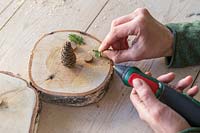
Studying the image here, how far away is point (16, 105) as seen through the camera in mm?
903

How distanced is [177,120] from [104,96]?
0.23m

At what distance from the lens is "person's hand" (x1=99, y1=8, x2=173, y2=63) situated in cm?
95

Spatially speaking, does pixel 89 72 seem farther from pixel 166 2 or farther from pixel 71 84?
pixel 166 2

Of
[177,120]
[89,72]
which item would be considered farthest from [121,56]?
[177,120]

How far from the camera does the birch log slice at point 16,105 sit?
0.87 m

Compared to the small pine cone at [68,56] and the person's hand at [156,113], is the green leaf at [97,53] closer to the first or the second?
the small pine cone at [68,56]

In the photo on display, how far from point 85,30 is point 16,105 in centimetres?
33

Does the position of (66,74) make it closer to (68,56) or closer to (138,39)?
(68,56)

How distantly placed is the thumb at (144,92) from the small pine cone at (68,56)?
0.58ft

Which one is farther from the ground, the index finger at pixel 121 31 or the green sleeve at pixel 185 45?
the index finger at pixel 121 31

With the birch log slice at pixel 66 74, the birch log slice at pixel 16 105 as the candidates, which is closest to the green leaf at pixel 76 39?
the birch log slice at pixel 66 74

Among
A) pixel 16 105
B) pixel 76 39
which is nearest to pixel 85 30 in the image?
pixel 76 39

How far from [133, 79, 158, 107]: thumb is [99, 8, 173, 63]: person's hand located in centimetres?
14

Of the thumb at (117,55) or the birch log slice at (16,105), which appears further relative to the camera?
the thumb at (117,55)
